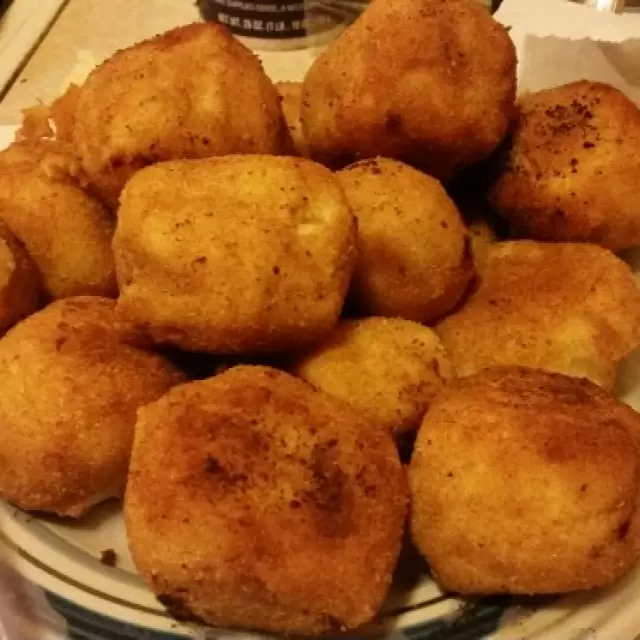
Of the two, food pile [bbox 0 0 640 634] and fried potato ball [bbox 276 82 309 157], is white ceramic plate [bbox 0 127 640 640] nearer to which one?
food pile [bbox 0 0 640 634]

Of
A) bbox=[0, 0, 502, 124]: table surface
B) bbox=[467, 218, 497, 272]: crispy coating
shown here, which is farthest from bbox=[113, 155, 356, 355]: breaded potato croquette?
bbox=[0, 0, 502, 124]: table surface

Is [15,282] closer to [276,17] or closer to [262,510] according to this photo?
[262,510]

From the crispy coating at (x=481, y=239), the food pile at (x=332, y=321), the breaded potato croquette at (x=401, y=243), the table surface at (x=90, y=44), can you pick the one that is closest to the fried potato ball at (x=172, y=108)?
the food pile at (x=332, y=321)

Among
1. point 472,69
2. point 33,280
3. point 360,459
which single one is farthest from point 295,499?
point 472,69

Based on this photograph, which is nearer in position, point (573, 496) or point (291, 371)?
point (573, 496)

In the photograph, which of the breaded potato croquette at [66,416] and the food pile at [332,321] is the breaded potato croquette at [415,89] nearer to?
the food pile at [332,321]

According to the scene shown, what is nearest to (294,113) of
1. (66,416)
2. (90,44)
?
(66,416)

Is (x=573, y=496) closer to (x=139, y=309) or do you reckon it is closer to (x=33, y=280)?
(x=139, y=309)
